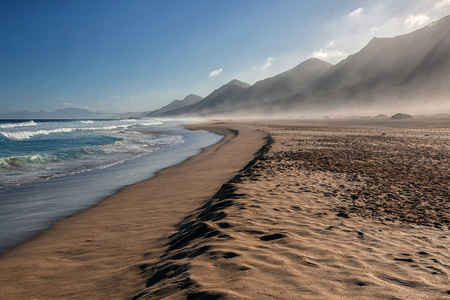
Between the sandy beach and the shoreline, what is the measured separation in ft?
0.07

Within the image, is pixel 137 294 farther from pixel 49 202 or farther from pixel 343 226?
pixel 49 202

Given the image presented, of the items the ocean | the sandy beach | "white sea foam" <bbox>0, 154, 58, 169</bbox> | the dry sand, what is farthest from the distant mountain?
"white sea foam" <bbox>0, 154, 58, 169</bbox>

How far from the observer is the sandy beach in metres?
2.76

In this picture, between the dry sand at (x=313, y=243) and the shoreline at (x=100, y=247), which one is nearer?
the dry sand at (x=313, y=243)

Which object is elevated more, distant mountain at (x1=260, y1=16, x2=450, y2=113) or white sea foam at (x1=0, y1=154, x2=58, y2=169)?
distant mountain at (x1=260, y1=16, x2=450, y2=113)

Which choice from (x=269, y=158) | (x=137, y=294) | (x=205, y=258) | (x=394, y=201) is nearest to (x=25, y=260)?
(x=137, y=294)

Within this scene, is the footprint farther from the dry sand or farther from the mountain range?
the mountain range

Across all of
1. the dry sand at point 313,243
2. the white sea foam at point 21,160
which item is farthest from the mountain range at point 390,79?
the white sea foam at point 21,160

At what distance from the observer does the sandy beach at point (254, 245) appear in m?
2.76

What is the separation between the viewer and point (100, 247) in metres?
4.41

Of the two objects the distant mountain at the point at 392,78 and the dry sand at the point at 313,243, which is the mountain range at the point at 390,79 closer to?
the distant mountain at the point at 392,78

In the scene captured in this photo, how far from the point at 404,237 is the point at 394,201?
6.73 feet

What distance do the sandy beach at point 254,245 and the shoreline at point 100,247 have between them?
2 cm

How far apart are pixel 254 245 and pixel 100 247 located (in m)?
2.59
